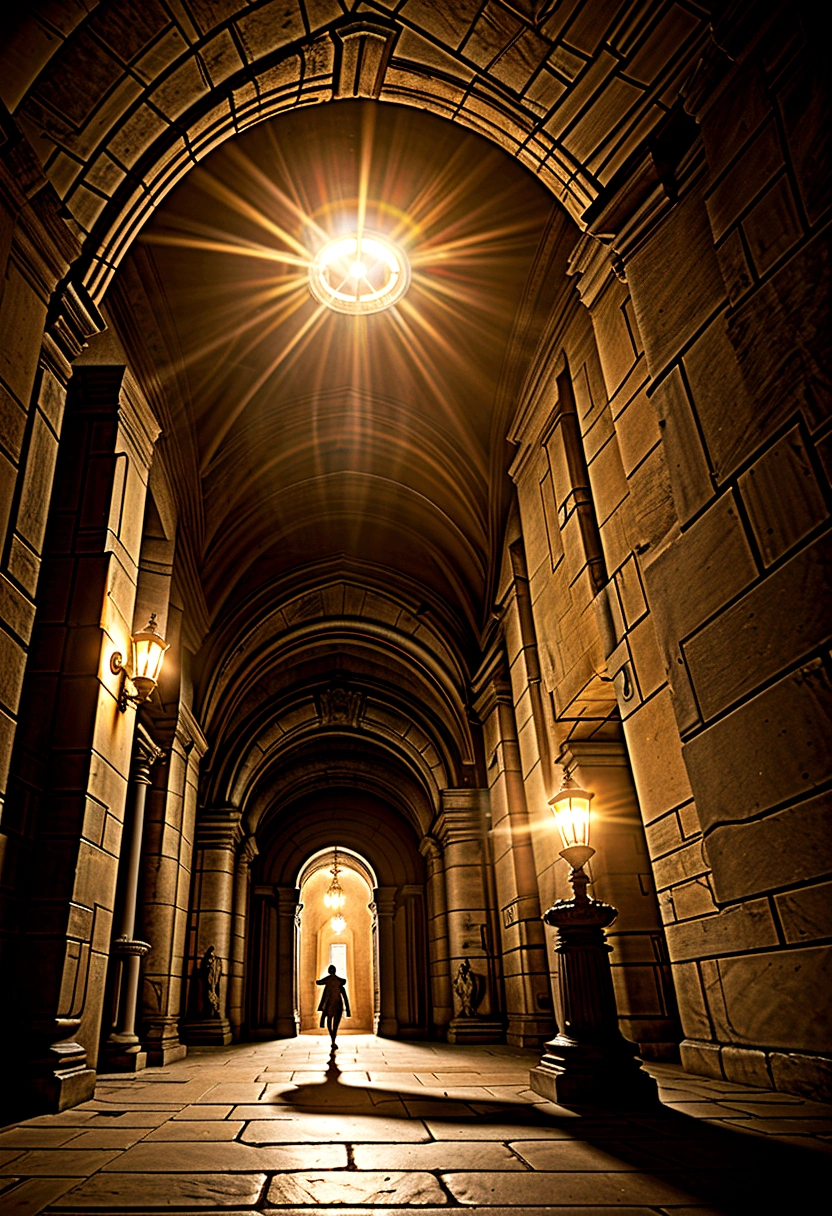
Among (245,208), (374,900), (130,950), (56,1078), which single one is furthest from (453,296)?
(374,900)

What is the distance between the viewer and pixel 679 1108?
325 cm

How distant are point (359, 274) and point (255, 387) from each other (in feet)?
6.18

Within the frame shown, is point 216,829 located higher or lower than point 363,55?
lower

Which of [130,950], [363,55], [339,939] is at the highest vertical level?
[363,55]

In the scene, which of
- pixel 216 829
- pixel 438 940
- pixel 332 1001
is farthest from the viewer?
pixel 438 940

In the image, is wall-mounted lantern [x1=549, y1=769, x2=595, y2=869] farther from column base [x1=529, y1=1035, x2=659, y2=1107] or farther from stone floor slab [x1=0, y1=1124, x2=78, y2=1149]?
stone floor slab [x1=0, y1=1124, x2=78, y2=1149]

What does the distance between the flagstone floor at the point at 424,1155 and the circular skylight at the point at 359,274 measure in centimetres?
740

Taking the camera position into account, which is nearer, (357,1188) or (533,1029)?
(357,1188)

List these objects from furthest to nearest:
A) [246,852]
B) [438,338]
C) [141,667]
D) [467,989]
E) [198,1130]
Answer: [246,852] < [467,989] < [438,338] < [141,667] < [198,1130]

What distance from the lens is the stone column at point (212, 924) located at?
402 inches

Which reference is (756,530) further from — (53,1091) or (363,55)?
(53,1091)

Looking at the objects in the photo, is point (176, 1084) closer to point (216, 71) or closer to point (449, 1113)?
point (449, 1113)

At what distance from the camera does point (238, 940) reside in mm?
12539

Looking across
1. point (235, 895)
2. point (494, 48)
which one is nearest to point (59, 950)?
point (494, 48)
